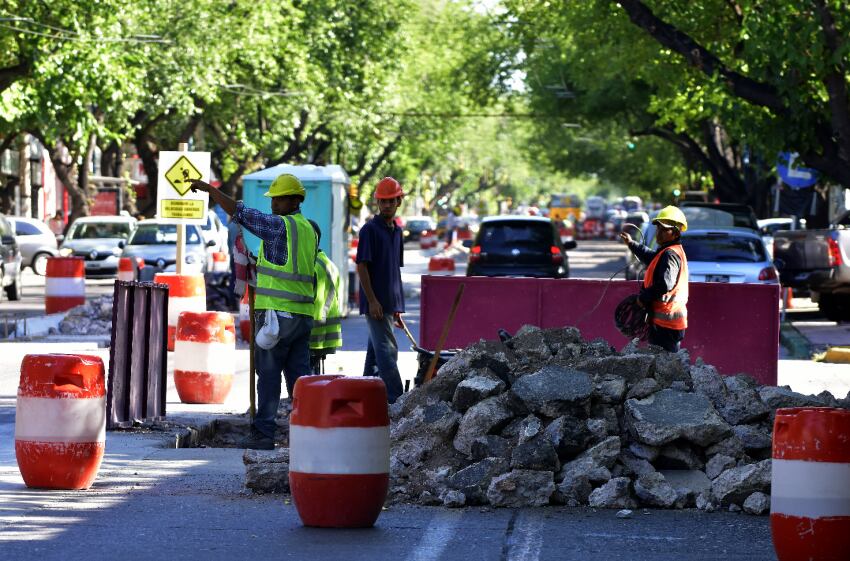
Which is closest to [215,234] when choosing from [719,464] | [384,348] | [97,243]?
[97,243]

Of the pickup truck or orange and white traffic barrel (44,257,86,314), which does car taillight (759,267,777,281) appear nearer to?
the pickup truck

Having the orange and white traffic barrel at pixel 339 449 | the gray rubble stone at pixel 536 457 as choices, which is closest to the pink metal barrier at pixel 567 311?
the gray rubble stone at pixel 536 457

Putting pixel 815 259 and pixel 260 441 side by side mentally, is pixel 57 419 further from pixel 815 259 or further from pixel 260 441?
pixel 815 259

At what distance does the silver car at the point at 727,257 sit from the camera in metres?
21.5

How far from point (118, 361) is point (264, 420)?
1.17 metres

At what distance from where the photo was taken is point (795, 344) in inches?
821

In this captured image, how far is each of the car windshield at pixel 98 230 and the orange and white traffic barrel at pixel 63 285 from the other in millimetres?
14756

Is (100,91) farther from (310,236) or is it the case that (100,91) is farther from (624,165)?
(624,165)

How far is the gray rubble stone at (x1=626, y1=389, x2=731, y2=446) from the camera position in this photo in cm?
953

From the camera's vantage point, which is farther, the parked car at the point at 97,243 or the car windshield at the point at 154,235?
the parked car at the point at 97,243

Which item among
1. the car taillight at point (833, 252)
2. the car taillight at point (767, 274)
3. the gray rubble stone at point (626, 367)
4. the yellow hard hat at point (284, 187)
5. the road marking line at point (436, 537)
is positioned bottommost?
the road marking line at point (436, 537)

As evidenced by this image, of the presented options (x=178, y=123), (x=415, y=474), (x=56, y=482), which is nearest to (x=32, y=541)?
(x=56, y=482)

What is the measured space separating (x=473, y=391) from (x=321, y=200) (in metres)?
15.3

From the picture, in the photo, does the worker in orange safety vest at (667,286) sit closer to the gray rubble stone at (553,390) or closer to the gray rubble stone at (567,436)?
the gray rubble stone at (553,390)
